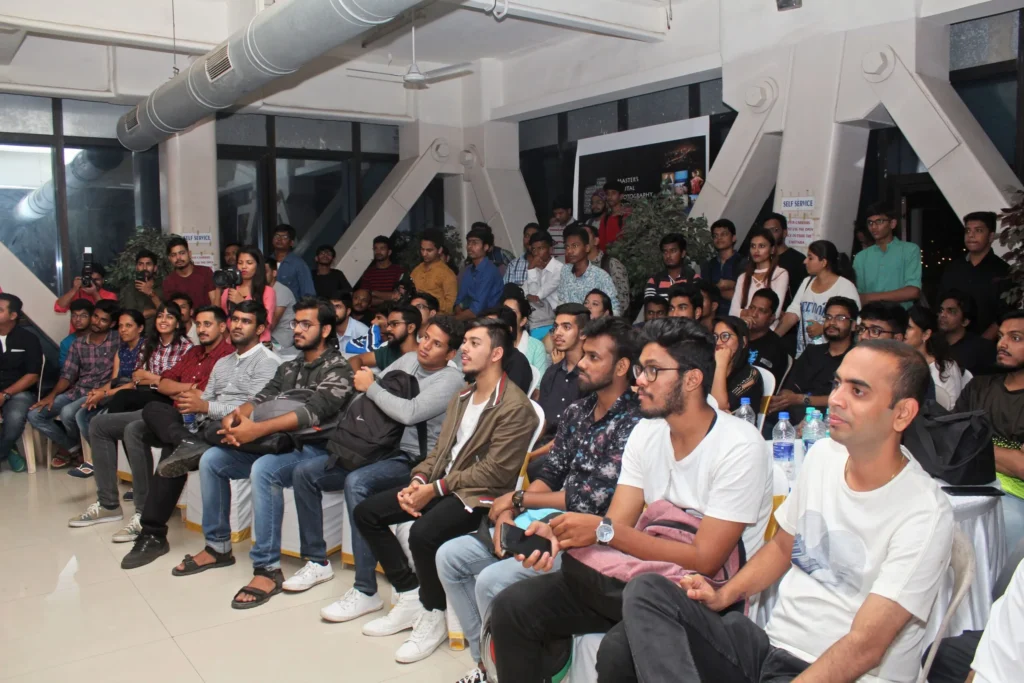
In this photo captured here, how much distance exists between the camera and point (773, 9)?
25.1 ft

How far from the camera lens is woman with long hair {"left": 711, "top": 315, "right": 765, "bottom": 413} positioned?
4.12 meters

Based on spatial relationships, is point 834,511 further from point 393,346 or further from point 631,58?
point 631,58

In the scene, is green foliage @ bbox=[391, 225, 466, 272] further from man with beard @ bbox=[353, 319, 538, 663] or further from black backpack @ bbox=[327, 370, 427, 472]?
man with beard @ bbox=[353, 319, 538, 663]

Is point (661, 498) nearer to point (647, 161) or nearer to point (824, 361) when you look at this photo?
point (824, 361)

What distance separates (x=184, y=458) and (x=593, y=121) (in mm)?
7318

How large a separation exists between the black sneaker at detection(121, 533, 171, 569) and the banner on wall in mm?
5267

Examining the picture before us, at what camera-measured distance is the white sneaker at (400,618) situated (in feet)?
12.2

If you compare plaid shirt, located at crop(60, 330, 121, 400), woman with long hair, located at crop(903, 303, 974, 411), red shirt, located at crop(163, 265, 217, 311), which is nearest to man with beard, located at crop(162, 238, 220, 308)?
red shirt, located at crop(163, 265, 217, 311)

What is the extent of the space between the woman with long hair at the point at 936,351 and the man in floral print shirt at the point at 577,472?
1987 mm

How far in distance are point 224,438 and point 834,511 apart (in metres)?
3.30

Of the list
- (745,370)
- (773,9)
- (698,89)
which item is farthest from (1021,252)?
(698,89)

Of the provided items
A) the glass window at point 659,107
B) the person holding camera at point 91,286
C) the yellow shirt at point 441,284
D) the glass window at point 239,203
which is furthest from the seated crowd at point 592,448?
the glass window at point 239,203

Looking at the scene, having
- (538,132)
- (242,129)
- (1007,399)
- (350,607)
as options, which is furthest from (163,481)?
(538,132)

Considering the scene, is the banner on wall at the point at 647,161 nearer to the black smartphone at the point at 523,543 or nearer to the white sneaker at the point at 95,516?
the white sneaker at the point at 95,516
